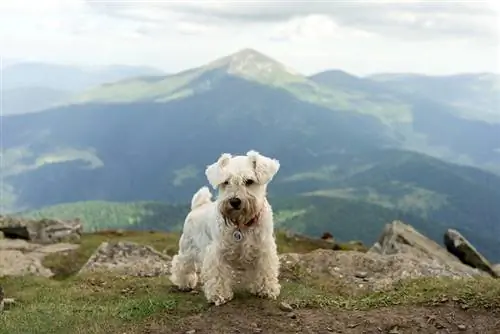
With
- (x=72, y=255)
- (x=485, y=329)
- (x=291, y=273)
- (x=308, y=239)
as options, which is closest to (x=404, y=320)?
(x=485, y=329)

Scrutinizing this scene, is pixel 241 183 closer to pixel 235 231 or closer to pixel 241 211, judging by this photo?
pixel 241 211

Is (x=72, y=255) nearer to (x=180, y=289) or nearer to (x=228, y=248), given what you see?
(x=180, y=289)

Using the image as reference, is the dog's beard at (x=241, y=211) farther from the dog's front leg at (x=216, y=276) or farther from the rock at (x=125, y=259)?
the rock at (x=125, y=259)

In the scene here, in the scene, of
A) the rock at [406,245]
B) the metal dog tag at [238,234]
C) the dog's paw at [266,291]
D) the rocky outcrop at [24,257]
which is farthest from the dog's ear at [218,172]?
the rock at [406,245]

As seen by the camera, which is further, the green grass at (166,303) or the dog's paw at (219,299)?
the green grass at (166,303)

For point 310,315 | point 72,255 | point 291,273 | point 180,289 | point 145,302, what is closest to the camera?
point 310,315

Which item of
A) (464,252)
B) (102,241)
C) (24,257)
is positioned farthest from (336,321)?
(102,241)

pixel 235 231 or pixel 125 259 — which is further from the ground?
pixel 235 231

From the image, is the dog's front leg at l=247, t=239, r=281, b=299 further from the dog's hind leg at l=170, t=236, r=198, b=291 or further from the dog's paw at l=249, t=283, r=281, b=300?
the dog's hind leg at l=170, t=236, r=198, b=291
